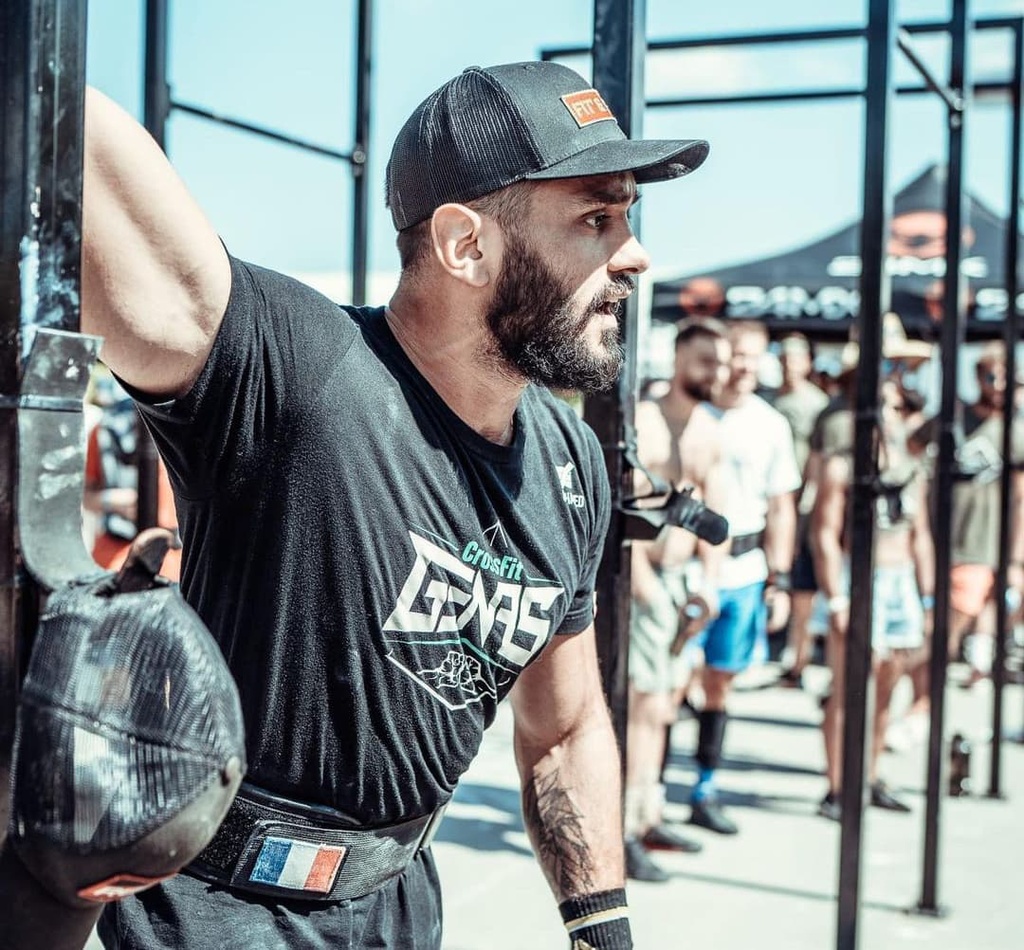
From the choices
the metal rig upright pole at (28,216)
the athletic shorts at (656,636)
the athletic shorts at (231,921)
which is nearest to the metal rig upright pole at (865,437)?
the athletic shorts at (656,636)

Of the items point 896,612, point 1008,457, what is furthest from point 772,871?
point 1008,457

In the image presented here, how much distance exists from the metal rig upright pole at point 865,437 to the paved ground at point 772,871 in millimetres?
254

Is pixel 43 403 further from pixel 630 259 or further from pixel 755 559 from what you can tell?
pixel 755 559

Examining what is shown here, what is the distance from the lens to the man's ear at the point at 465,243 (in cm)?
182

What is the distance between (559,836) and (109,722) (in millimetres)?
1413

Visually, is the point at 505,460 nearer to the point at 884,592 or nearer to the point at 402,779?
the point at 402,779

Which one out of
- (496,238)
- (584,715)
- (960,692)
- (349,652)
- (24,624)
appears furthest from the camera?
(960,692)

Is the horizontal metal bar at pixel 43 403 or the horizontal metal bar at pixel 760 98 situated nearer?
the horizontal metal bar at pixel 43 403

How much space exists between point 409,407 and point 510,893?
3239 mm

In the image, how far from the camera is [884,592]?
6.16 metres

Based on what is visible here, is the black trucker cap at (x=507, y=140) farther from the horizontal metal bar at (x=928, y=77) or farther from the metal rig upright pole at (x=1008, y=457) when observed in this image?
the metal rig upright pole at (x=1008, y=457)

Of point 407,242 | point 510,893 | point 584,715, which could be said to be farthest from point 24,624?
point 510,893

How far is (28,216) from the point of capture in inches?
36.9

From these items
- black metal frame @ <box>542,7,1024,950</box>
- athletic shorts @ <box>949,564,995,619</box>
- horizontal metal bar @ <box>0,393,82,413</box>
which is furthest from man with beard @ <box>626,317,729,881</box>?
horizontal metal bar @ <box>0,393,82,413</box>
